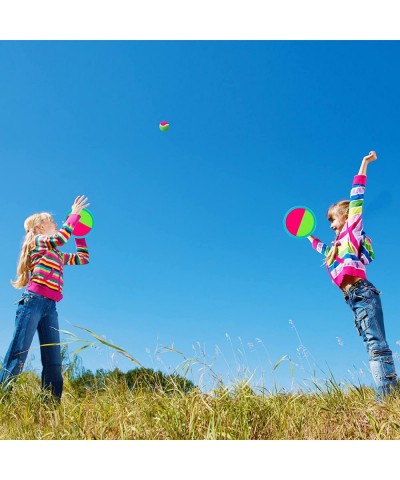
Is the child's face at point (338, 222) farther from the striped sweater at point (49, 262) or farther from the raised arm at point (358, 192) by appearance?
the striped sweater at point (49, 262)

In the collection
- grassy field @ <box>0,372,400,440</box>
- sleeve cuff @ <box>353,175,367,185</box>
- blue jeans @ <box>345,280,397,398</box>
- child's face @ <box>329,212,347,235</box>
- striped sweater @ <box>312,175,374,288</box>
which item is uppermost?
sleeve cuff @ <box>353,175,367,185</box>

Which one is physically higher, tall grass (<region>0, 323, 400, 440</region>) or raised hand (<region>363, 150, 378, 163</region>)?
raised hand (<region>363, 150, 378, 163</region>)

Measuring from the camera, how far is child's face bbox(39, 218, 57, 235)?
4.87 meters

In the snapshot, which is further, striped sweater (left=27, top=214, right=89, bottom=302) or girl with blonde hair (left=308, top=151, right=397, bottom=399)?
striped sweater (left=27, top=214, right=89, bottom=302)

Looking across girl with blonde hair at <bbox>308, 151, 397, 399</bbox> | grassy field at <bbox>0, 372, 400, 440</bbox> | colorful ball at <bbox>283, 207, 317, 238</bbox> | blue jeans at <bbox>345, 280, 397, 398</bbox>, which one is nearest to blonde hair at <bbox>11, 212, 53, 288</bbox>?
grassy field at <bbox>0, 372, 400, 440</bbox>

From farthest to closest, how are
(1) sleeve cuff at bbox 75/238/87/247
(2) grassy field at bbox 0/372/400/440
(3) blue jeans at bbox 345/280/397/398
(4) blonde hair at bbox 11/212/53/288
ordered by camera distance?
1. (1) sleeve cuff at bbox 75/238/87/247
2. (4) blonde hair at bbox 11/212/53/288
3. (3) blue jeans at bbox 345/280/397/398
4. (2) grassy field at bbox 0/372/400/440

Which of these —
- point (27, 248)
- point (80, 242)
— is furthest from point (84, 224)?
point (27, 248)

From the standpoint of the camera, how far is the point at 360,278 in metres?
4.11

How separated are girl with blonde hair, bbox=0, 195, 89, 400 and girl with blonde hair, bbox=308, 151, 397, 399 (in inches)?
94.2

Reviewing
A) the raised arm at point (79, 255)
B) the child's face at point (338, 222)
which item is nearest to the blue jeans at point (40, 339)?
the raised arm at point (79, 255)

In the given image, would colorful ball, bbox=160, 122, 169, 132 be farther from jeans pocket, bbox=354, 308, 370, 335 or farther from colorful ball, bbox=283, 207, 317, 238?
jeans pocket, bbox=354, 308, 370, 335

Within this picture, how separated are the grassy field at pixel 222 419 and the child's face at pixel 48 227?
186cm

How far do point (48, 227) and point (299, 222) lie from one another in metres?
2.42
